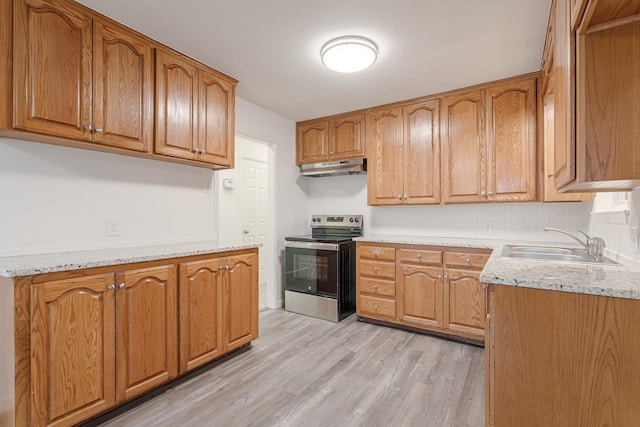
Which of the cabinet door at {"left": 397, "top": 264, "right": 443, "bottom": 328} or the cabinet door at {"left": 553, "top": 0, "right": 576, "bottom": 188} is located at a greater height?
the cabinet door at {"left": 553, "top": 0, "right": 576, "bottom": 188}

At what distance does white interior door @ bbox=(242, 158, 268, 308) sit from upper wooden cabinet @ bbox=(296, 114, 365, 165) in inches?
30.9

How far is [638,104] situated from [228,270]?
93.0 inches

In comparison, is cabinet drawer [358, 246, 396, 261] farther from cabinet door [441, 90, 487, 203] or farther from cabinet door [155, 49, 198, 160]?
cabinet door [155, 49, 198, 160]

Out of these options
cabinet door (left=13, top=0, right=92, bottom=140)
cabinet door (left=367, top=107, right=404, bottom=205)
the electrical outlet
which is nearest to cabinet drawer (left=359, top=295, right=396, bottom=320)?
cabinet door (left=367, top=107, right=404, bottom=205)

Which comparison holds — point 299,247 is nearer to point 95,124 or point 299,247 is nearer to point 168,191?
point 168,191

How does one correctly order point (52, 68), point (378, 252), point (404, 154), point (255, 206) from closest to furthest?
point (52, 68) < point (378, 252) < point (404, 154) < point (255, 206)

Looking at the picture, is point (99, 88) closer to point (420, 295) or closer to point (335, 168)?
point (335, 168)

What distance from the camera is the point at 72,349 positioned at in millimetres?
1554

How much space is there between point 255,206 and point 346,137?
1659 millimetres

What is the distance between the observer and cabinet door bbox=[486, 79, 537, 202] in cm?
270

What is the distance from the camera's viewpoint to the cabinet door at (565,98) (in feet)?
3.76

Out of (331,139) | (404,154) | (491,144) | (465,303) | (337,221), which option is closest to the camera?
(465,303)

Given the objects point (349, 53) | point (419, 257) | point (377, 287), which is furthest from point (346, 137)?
point (377, 287)

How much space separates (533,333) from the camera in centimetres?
116
